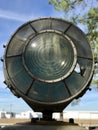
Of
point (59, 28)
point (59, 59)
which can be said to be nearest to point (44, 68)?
point (59, 59)

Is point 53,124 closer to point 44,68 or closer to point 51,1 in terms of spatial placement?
point 44,68

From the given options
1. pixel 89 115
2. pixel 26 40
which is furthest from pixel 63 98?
pixel 89 115

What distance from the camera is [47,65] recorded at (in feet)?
12.1

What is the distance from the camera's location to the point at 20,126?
361 cm

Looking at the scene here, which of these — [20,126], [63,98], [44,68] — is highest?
[44,68]

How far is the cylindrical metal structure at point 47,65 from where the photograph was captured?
12.0ft

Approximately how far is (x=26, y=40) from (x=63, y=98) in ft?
2.21

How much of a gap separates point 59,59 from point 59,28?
349 mm

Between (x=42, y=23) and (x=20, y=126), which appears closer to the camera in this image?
(x=20, y=126)

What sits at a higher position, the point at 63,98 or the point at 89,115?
the point at 89,115

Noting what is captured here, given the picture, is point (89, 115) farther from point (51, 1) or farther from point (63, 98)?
point (63, 98)

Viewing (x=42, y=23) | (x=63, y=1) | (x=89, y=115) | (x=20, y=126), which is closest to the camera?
(x=20, y=126)

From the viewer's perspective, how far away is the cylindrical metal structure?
3.64 m

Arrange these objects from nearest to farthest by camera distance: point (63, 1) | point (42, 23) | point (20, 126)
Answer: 1. point (20, 126)
2. point (42, 23)
3. point (63, 1)
